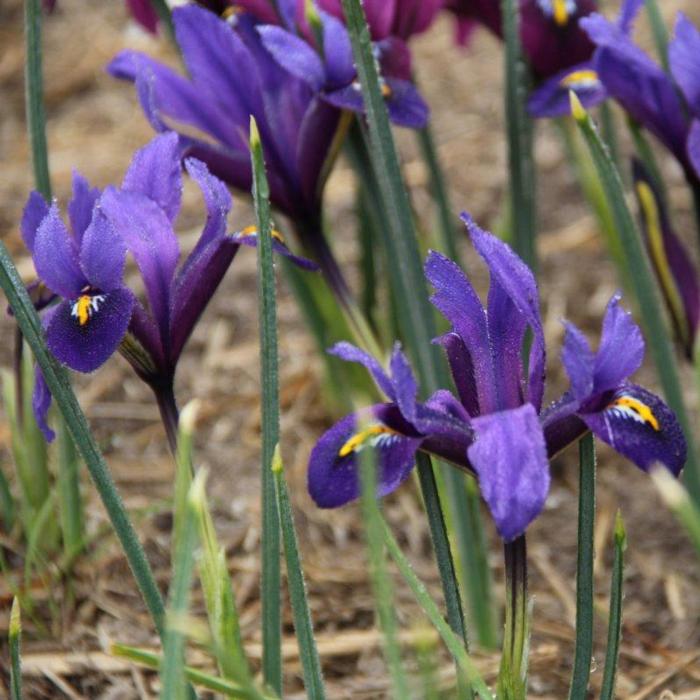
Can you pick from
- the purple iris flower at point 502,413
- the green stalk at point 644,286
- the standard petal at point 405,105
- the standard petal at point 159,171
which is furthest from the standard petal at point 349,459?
the standard petal at point 405,105

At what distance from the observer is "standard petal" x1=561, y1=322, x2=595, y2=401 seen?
3.40 feet

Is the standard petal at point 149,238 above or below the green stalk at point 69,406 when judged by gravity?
above

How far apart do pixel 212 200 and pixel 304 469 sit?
1057mm

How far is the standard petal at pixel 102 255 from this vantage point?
1167mm

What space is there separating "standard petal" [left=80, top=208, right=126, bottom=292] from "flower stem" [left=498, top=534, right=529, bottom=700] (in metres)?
0.47

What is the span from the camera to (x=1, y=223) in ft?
9.32

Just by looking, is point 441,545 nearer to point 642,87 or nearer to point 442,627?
point 442,627

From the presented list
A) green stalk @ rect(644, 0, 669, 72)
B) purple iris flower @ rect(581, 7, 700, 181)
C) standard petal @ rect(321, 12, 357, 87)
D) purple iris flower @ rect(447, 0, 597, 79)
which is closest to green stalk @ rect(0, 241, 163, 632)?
standard petal @ rect(321, 12, 357, 87)

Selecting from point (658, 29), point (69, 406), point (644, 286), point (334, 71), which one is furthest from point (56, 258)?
point (658, 29)

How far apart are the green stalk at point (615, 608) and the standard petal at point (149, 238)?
0.50 m

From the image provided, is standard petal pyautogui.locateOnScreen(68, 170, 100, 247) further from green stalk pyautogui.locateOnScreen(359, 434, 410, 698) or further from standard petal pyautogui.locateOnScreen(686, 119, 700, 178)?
standard petal pyautogui.locateOnScreen(686, 119, 700, 178)

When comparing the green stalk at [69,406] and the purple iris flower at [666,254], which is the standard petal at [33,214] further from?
the purple iris flower at [666,254]

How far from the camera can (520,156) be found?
1747 millimetres

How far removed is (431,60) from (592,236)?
98cm
